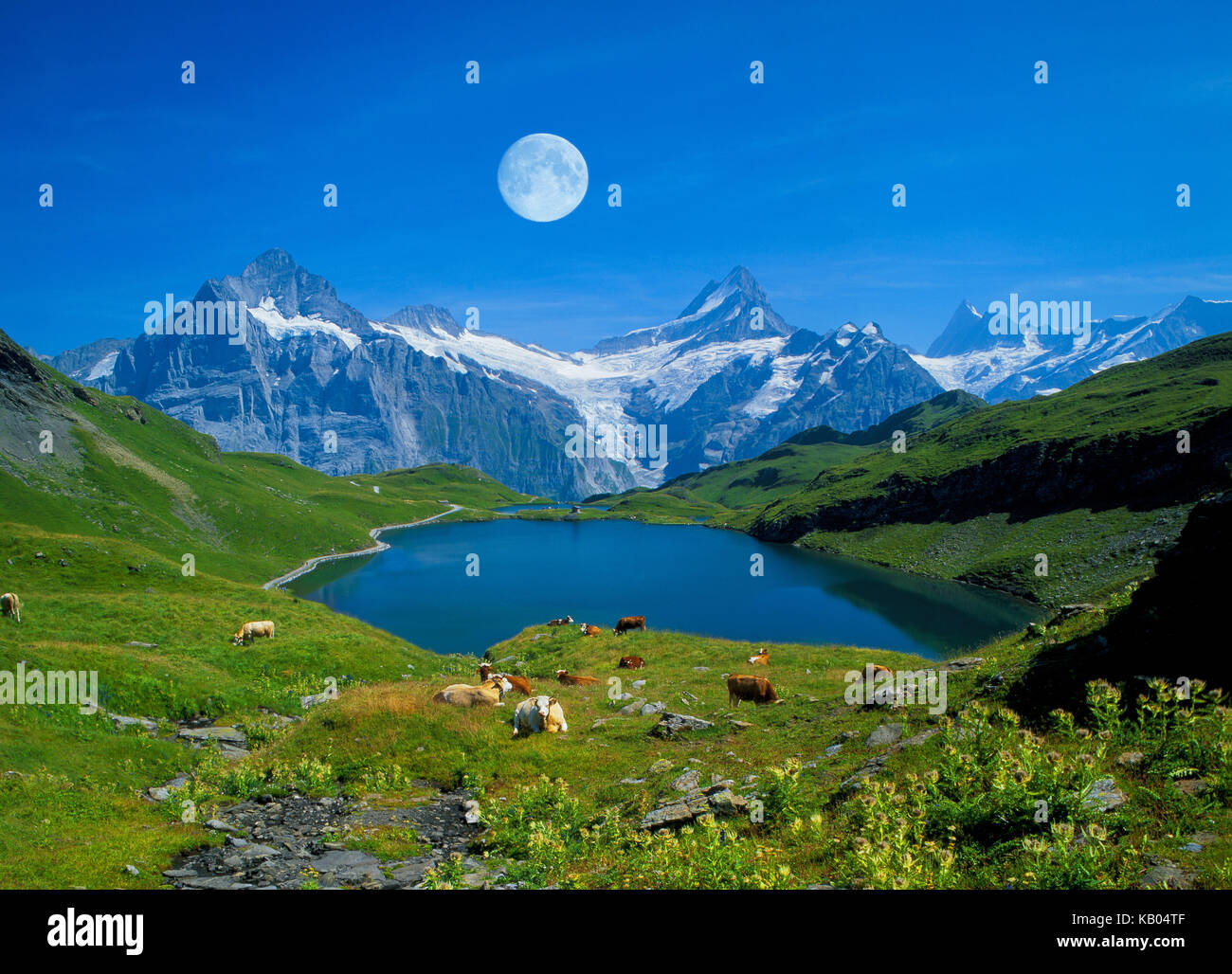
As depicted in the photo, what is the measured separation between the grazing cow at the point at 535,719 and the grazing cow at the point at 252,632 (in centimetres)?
2410

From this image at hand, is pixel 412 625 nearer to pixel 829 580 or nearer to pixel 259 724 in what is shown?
pixel 259 724

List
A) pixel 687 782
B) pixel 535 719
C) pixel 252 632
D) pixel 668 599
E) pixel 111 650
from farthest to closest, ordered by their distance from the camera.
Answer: pixel 668 599, pixel 252 632, pixel 111 650, pixel 535 719, pixel 687 782

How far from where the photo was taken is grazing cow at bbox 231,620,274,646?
36000mm

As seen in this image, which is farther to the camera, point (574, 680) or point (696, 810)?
point (574, 680)

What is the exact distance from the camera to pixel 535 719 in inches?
790

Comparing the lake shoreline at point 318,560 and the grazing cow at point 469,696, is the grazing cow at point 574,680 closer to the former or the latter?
the grazing cow at point 469,696

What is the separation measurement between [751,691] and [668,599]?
308ft

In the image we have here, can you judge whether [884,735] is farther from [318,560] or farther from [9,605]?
[318,560]

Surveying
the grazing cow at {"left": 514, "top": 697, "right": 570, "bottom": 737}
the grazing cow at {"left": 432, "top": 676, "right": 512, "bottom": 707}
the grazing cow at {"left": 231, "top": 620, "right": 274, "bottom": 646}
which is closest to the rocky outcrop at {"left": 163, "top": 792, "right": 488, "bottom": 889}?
the grazing cow at {"left": 514, "top": 697, "right": 570, "bottom": 737}

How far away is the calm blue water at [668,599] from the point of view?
Result: 92.5 m

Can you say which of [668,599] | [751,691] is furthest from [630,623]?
[668,599]

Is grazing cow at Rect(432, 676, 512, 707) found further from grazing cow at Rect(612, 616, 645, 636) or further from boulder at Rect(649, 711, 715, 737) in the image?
grazing cow at Rect(612, 616, 645, 636)

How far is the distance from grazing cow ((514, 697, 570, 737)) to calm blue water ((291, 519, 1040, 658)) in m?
60.6

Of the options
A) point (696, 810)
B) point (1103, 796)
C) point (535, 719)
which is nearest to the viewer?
point (1103, 796)
